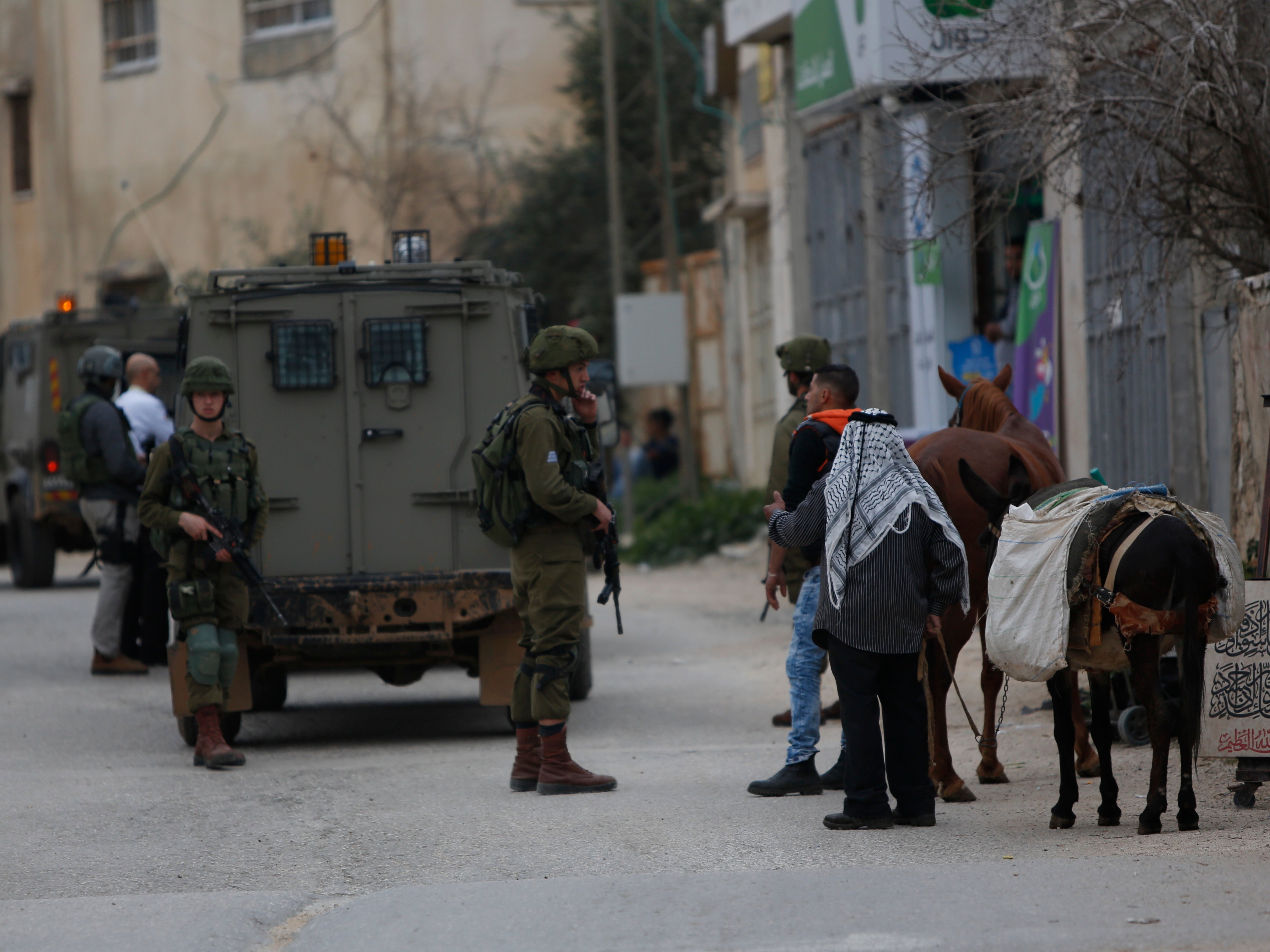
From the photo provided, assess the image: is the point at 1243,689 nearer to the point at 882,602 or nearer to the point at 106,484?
the point at 882,602

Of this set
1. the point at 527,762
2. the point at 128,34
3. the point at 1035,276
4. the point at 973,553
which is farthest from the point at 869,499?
the point at 128,34

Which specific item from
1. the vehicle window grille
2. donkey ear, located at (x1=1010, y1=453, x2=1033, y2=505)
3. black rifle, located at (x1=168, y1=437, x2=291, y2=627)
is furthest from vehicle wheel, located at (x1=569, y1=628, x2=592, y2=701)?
the vehicle window grille

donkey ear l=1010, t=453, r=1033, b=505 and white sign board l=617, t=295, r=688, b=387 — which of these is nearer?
donkey ear l=1010, t=453, r=1033, b=505

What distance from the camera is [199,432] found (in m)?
8.52

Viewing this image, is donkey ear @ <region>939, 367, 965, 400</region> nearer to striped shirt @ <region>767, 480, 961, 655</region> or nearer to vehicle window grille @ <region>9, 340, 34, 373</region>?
striped shirt @ <region>767, 480, 961, 655</region>

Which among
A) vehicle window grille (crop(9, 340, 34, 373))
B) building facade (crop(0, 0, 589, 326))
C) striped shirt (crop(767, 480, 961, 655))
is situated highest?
building facade (crop(0, 0, 589, 326))

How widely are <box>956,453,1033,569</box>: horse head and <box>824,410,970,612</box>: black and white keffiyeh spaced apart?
245 millimetres

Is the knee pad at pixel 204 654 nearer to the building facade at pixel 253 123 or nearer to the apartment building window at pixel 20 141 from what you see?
the building facade at pixel 253 123

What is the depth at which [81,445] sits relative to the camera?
11938 mm

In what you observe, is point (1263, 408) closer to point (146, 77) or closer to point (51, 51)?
point (146, 77)

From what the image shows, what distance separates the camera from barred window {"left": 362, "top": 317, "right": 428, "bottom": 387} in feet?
30.4

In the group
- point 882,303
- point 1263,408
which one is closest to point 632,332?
point 882,303

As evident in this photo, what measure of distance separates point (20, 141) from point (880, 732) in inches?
1262

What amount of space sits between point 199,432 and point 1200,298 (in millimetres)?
6365
